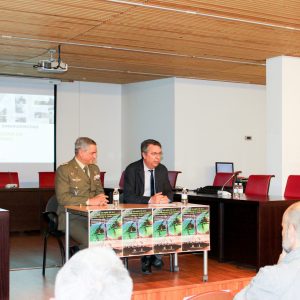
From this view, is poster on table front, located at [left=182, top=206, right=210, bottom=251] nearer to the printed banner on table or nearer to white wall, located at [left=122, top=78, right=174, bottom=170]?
the printed banner on table

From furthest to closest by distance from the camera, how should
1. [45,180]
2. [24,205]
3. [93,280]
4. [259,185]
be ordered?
[45,180], [24,205], [259,185], [93,280]

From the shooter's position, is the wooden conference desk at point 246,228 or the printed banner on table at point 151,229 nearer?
the printed banner on table at point 151,229

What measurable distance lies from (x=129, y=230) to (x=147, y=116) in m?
6.69

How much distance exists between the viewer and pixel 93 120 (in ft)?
40.4

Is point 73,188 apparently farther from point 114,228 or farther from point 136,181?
point 114,228

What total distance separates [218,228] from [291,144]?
7.94ft

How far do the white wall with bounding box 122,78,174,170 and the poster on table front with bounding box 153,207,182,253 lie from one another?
18.5 feet

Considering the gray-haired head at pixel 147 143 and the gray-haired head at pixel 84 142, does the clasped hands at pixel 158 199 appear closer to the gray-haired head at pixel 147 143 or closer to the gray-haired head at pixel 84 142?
the gray-haired head at pixel 147 143

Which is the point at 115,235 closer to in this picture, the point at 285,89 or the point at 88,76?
the point at 285,89

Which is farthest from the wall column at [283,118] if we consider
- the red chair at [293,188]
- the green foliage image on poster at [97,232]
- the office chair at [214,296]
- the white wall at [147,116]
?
the office chair at [214,296]

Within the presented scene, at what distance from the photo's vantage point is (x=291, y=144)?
8789 millimetres

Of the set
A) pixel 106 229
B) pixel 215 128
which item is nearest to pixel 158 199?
pixel 106 229

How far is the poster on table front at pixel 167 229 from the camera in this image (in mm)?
5383

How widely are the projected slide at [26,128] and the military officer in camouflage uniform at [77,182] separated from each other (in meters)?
5.93
